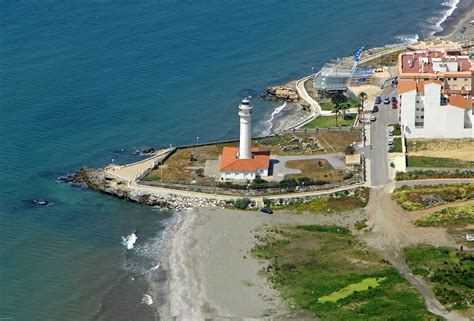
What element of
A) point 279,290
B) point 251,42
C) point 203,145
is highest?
point 251,42

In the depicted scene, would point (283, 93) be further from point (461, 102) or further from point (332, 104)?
point (461, 102)

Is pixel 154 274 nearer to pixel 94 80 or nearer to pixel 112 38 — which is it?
pixel 94 80

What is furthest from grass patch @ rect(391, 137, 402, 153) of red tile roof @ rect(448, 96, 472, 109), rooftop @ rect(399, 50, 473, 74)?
rooftop @ rect(399, 50, 473, 74)

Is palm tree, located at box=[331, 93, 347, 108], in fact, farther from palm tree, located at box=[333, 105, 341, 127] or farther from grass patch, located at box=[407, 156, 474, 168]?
grass patch, located at box=[407, 156, 474, 168]

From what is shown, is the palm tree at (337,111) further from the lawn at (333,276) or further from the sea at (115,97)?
the lawn at (333,276)

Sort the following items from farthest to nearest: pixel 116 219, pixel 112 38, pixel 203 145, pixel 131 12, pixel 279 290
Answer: pixel 131 12 < pixel 112 38 < pixel 203 145 < pixel 116 219 < pixel 279 290

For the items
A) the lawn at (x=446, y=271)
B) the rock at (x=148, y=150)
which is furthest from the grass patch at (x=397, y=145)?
the rock at (x=148, y=150)

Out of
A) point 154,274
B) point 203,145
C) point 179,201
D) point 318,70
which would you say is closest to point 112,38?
point 318,70
